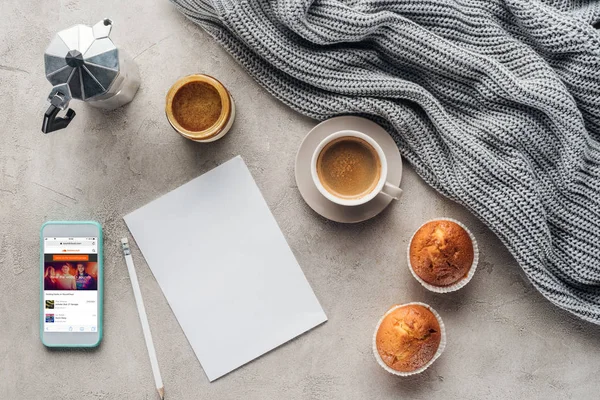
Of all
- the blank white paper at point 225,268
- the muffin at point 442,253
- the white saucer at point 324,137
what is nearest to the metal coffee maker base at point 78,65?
the blank white paper at point 225,268

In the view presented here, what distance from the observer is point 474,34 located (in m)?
0.90

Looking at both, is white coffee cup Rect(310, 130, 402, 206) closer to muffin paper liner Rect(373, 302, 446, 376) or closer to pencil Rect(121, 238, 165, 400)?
muffin paper liner Rect(373, 302, 446, 376)

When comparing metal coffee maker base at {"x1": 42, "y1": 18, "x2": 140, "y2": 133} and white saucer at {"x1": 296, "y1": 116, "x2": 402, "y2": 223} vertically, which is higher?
metal coffee maker base at {"x1": 42, "y1": 18, "x2": 140, "y2": 133}

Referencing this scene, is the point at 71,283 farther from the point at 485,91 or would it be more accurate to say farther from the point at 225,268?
the point at 485,91

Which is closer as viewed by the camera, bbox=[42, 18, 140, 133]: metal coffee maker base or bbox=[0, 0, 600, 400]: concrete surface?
bbox=[42, 18, 140, 133]: metal coffee maker base

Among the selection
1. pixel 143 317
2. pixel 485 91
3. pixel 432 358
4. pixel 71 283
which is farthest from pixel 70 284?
pixel 485 91

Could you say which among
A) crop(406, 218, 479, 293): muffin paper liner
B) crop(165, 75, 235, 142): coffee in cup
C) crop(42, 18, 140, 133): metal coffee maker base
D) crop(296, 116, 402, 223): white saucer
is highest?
crop(42, 18, 140, 133): metal coffee maker base

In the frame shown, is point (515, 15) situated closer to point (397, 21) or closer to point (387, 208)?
point (397, 21)

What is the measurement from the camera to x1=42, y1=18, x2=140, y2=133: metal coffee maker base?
0.79 metres

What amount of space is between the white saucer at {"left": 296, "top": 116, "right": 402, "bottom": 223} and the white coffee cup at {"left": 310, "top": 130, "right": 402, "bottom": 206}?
0.04 metres

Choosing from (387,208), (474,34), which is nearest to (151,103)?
(387,208)

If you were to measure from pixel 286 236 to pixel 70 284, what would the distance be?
0.40 m

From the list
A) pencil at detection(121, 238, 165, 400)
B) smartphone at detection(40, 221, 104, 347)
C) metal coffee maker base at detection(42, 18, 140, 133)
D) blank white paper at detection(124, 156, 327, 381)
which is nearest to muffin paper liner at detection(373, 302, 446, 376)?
blank white paper at detection(124, 156, 327, 381)

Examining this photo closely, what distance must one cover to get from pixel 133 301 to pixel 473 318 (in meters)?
0.62
